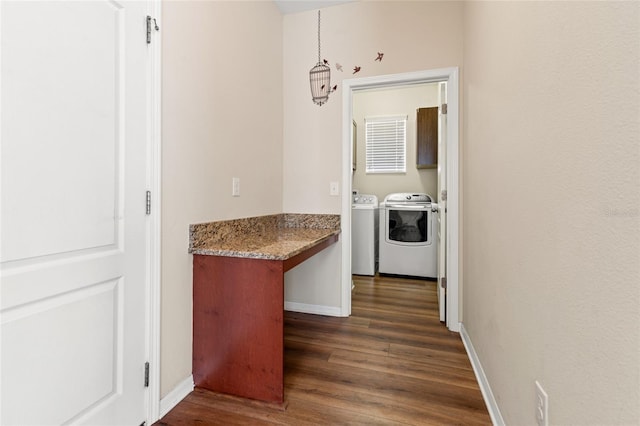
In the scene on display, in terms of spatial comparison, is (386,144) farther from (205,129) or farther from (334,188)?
(205,129)

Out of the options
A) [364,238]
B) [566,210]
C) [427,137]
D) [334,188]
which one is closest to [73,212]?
[566,210]

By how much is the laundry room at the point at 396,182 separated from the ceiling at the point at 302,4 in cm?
110

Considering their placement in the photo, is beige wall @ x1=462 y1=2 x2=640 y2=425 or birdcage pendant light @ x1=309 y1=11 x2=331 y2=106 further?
birdcage pendant light @ x1=309 y1=11 x2=331 y2=106

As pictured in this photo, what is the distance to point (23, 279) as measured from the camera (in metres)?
0.95

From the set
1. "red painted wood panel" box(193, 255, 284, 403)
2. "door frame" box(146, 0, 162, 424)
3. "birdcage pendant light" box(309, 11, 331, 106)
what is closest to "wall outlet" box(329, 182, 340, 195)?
"birdcage pendant light" box(309, 11, 331, 106)

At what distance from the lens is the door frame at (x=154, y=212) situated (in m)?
1.38

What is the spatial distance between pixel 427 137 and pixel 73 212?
4003 millimetres

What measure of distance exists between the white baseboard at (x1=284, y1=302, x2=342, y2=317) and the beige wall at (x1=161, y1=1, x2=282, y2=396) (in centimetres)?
100

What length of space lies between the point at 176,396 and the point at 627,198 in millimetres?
1895

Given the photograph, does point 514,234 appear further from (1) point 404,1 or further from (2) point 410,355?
(1) point 404,1

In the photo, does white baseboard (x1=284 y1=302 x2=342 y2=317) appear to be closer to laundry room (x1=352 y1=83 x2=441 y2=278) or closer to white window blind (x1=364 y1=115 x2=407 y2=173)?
laundry room (x1=352 y1=83 x2=441 y2=278)

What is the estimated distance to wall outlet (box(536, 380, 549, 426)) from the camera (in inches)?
35.4

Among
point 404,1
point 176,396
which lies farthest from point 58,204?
point 404,1

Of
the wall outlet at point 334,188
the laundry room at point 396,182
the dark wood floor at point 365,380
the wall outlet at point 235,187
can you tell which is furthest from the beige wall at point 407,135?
the wall outlet at point 235,187
